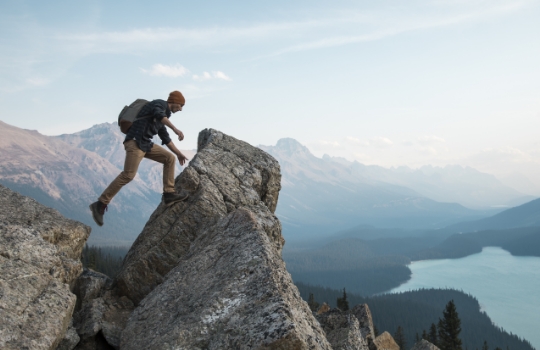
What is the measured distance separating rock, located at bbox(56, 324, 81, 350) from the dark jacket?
19.2ft


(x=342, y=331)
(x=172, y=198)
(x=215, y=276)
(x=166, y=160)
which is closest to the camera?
(x=215, y=276)

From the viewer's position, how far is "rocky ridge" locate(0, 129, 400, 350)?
7.71 m

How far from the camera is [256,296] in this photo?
8.17 meters

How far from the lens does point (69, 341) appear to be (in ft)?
30.3

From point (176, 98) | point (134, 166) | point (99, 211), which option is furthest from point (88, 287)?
point (176, 98)

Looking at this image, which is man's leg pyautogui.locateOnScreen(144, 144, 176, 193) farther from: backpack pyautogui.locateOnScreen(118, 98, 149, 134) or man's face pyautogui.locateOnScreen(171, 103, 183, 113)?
man's face pyautogui.locateOnScreen(171, 103, 183, 113)

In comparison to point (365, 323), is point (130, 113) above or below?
above

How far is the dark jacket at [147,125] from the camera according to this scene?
1242 cm

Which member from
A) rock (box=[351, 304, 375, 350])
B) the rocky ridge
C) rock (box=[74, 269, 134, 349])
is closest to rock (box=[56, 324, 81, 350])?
the rocky ridge

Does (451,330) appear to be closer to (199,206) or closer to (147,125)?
(199,206)

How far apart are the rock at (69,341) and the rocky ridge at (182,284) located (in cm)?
2

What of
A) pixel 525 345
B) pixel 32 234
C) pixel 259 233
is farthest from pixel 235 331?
pixel 525 345

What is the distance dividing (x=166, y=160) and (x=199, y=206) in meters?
2.08

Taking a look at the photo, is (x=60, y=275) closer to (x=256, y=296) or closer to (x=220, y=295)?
(x=220, y=295)
